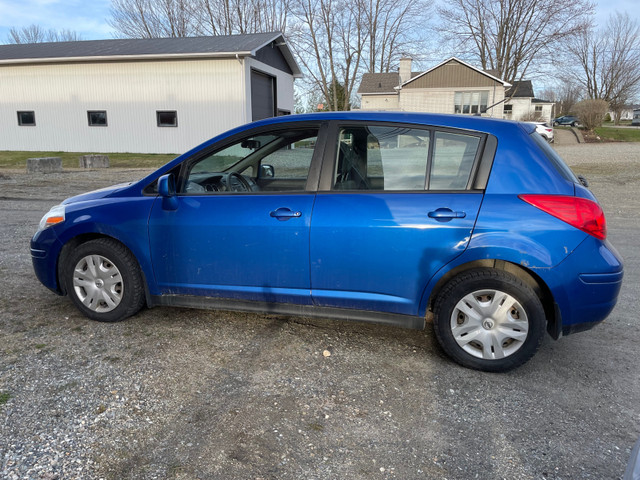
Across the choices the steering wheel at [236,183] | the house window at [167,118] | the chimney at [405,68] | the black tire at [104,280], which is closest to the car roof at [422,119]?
the steering wheel at [236,183]

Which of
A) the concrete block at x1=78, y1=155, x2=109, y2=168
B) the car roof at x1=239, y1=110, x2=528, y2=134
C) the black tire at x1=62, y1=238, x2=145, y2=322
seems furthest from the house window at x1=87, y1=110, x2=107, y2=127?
the car roof at x1=239, y1=110, x2=528, y2=134

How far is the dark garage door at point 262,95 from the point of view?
77.0 ft

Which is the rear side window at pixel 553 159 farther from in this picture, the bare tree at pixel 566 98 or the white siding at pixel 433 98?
the bare tree at pixel 566 98

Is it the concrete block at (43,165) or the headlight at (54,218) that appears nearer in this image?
the headlight at (54,218)

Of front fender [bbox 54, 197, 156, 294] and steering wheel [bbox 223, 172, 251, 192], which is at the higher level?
steering wheel [bbox 223, 172, 251, 192]

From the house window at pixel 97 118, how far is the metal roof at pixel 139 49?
2396 millimetres

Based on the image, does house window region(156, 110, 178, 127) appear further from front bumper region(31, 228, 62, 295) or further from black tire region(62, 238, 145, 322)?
black tire region(62, 238, 145, 322)

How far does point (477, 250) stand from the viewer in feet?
10.2

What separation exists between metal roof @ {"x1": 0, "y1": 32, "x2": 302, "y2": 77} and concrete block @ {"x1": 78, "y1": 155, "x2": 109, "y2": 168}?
6.51 metres

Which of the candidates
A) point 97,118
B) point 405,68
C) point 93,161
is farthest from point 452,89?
point 93,161

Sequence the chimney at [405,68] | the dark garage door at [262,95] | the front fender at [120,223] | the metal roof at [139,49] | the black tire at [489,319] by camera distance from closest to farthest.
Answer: the black tire at [489,319], the front fender at [120,223], the metal roof at [139,49], the dark garage door at [262,95], the chimney at [405,68]

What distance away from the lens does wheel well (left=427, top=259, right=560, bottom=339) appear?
3.17 m

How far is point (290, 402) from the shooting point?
2.92 meters

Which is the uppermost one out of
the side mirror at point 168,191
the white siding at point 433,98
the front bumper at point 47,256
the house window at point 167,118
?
the white siding at point 433,98
